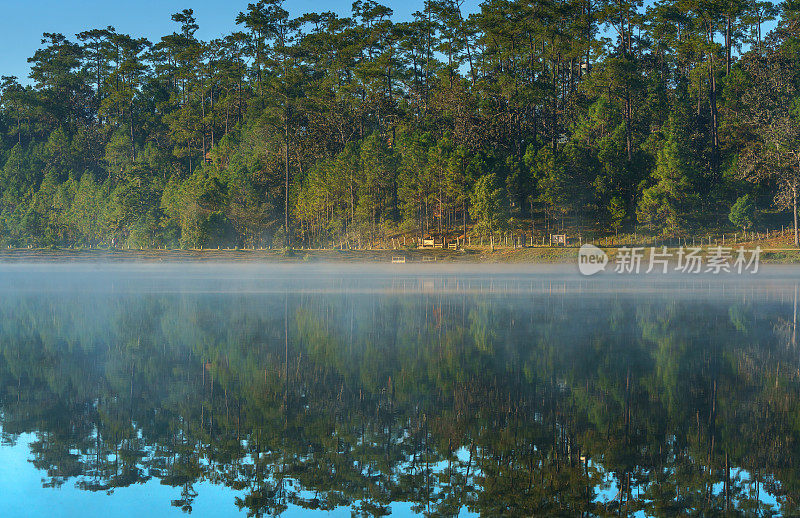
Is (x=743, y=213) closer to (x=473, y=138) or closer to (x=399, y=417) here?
(x=473, y=138)

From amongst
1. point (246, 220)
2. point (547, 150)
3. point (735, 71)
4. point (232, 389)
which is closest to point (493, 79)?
point (547, 150)

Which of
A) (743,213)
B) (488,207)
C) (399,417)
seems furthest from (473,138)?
(399,417)

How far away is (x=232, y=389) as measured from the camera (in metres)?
10.7

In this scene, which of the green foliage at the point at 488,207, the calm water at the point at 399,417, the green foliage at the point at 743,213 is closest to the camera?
the calm water at the point at 399,417

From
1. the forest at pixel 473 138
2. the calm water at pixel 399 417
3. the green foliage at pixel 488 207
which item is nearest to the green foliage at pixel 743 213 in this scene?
the forest at pixel 473 138

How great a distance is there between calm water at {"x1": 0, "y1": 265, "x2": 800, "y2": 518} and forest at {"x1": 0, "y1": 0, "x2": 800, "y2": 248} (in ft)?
145

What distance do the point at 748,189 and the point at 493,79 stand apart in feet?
83.8

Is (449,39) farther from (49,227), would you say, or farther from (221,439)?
(221,439)

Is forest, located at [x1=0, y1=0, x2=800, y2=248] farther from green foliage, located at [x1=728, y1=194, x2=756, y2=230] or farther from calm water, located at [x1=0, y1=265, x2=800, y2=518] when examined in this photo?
calm water, located at [x1=0, y1=265, x2=800, y2=518]

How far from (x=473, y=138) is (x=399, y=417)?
58737mm

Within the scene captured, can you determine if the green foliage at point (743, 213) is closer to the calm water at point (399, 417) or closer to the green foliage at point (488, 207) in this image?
the green foliage at point (488, 207)

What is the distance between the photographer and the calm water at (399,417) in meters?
6.81

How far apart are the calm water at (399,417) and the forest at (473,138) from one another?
1739 inches

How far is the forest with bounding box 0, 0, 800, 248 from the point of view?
60281mm
